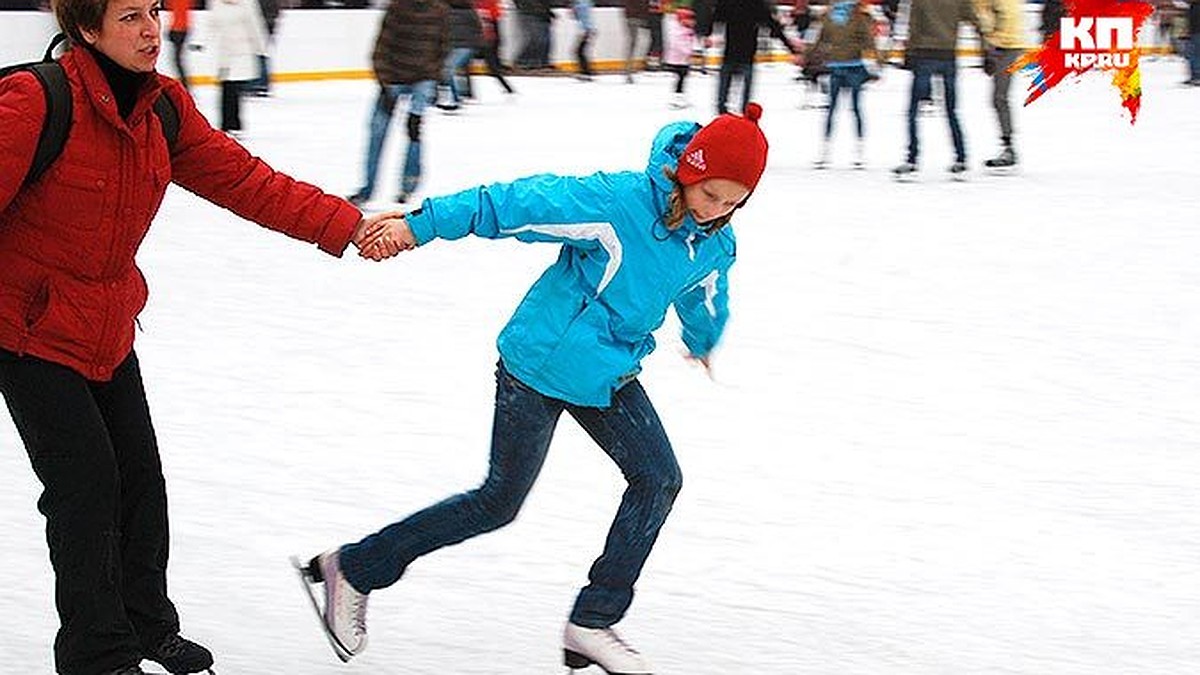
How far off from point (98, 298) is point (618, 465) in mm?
876

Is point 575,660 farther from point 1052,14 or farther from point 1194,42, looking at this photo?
point 1194,42

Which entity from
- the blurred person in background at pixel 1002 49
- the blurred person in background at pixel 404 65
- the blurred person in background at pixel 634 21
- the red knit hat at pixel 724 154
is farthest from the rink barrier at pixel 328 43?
the red knit hat at pixel 724 154

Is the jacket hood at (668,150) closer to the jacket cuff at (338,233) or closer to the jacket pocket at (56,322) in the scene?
the jacket cuff at (338,233)

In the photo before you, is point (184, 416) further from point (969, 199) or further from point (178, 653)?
point (969, 199)

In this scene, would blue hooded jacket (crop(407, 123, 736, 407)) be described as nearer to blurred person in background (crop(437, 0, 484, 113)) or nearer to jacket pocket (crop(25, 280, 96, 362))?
jacket pocket (crop(25, 280, 96, 362))

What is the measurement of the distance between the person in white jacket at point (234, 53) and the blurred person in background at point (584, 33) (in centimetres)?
744

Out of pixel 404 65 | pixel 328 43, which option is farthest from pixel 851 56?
pixel 328 43

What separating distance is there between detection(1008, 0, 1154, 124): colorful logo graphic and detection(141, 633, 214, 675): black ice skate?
588 inches

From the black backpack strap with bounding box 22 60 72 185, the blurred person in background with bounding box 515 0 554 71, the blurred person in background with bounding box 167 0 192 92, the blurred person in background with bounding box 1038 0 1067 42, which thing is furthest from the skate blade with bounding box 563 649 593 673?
the blurred person in background with bounding box 515 0 554 71

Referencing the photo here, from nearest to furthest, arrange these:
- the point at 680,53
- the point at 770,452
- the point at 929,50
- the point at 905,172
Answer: the point at 770,452 < the point at 929,50 < the point at 905,172 < the point at 680,53

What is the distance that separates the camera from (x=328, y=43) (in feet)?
60.8

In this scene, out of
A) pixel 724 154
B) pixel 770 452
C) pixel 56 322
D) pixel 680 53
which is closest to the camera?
pixel 56 322

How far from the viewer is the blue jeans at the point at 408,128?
9.27 meters

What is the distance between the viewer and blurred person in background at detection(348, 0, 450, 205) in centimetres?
927
